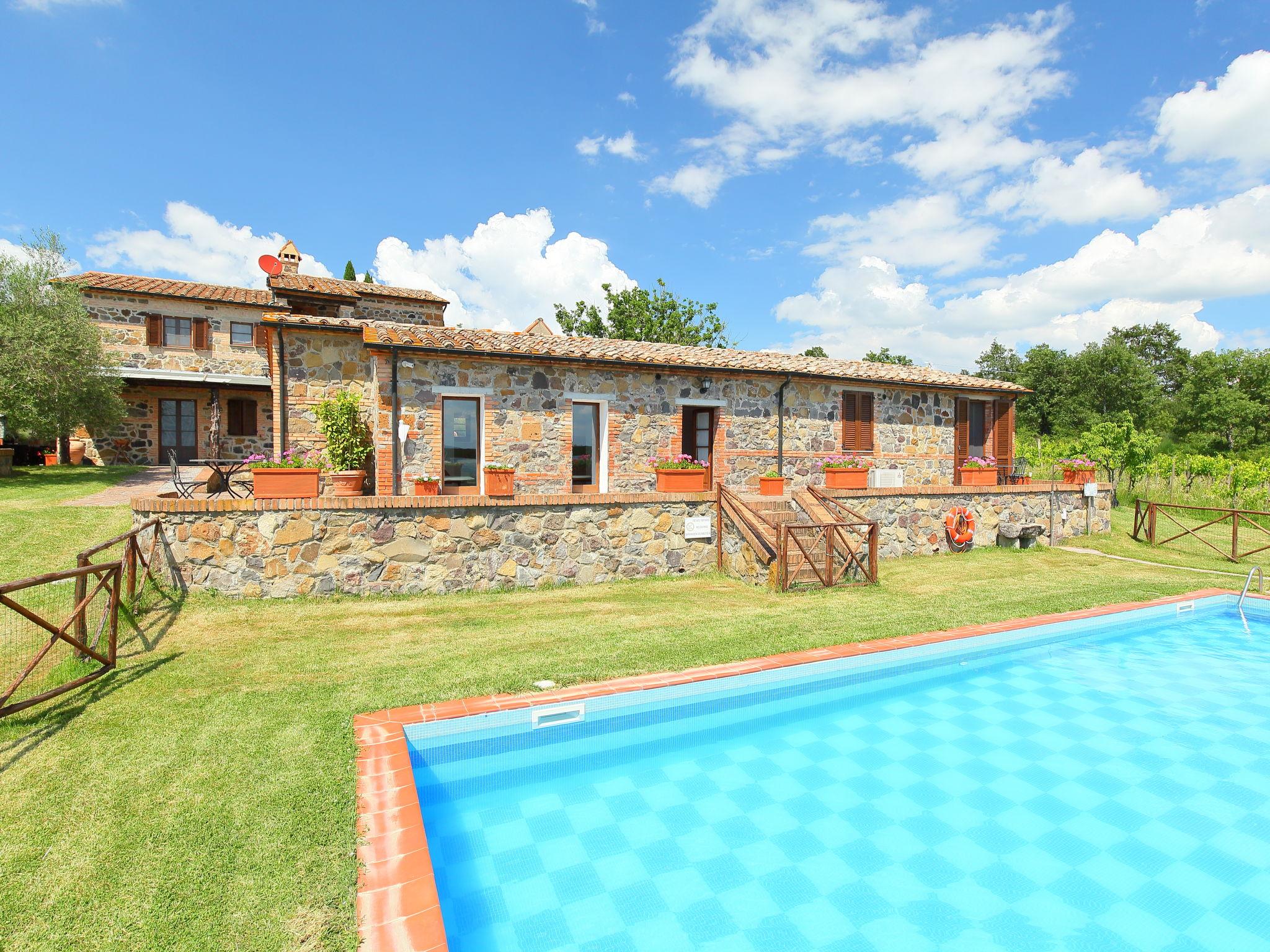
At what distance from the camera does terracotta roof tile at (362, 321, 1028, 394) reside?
10.5m

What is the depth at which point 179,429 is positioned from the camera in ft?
64.1

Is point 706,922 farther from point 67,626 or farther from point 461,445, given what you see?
point 461,445

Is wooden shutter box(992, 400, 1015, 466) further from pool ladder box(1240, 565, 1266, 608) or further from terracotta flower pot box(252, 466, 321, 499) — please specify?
terracotta flower pot box(252, 466, 321, 499)

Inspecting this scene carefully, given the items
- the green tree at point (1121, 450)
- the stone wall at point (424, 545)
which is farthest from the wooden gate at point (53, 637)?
the green tree at point (1121, 450)

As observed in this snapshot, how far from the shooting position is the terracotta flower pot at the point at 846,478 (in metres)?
11.6

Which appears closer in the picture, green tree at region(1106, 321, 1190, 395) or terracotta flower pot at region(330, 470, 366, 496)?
terracotta flower pot at region(330, 470, 366, 496)

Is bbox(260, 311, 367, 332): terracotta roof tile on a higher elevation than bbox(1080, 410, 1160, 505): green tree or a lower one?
higher

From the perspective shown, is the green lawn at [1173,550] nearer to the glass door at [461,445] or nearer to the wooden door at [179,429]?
the glass door at [461,445]

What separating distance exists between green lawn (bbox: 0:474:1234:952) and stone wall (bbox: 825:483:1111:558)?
7.00 feet

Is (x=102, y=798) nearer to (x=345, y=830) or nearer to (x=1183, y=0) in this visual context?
(x=345, y=830)

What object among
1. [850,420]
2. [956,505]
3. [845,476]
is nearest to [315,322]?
[845,476]

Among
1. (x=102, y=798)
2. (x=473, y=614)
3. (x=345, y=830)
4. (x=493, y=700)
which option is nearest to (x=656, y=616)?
(x=473, y=614)

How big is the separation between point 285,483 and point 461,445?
346cm

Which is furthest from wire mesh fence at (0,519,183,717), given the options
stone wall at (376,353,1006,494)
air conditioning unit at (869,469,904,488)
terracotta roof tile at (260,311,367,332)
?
air conditioning unit at (869,469,904,488)
